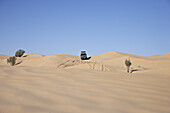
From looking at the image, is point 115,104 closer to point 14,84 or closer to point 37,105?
point 37,105

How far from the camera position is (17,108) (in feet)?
6.75

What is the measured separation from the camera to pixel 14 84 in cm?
293

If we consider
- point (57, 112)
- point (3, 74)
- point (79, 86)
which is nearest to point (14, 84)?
point (3, 74)

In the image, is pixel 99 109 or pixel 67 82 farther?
pixel 67 82

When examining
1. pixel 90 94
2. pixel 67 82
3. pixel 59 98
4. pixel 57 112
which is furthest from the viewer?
pixel 67 82

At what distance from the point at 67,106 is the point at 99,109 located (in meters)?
0.39

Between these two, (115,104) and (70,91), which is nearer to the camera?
(115,104)

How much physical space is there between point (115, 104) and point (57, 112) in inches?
29.3

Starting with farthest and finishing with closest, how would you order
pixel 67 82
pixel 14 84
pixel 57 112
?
1. pixel 67 82
2. pixel 14 84
3. pixel 57 112

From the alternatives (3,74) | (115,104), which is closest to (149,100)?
(115,104)

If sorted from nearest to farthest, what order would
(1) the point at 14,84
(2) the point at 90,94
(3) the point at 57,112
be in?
(3) the point at 57,112 < (2) the point at 90,94 < (1) the point at 14,84

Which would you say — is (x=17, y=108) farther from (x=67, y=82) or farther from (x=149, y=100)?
(x=149, y=100)

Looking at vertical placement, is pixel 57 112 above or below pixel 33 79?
below

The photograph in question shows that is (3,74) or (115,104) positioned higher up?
(3,74)
